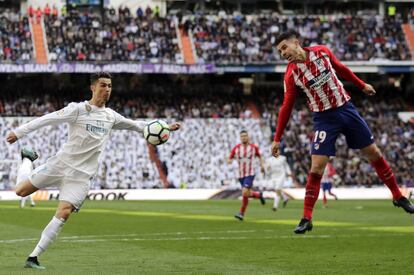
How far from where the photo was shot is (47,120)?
12.2 m

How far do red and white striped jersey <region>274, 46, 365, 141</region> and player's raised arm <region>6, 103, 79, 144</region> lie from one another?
287 cm

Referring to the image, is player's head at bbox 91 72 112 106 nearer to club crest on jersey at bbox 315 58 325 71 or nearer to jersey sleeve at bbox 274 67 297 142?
jersey sleeve at bbox 274 67 297 142

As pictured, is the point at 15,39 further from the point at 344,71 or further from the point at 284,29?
the point at 344,71

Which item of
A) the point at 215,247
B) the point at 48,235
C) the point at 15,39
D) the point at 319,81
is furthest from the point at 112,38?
the point at 48,235

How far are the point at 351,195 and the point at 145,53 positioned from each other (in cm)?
1739

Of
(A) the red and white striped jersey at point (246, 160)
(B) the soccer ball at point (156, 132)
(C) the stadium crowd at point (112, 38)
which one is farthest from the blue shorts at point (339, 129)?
(C) the stadium crowd at point (112, 38)

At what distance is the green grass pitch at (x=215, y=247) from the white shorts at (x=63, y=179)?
0.97 metres

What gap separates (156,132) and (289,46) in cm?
222

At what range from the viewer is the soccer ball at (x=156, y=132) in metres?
13.1

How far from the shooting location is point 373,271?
443 inches

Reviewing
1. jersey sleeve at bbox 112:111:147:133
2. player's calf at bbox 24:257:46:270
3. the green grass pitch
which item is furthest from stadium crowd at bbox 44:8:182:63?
player's calf at bbox 24:257:46:270

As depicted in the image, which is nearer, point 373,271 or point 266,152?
point 373,271

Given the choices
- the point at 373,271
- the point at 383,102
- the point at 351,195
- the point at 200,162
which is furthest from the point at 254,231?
the point at 383,102

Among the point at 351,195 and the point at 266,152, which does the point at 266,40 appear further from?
the point at 351,195
